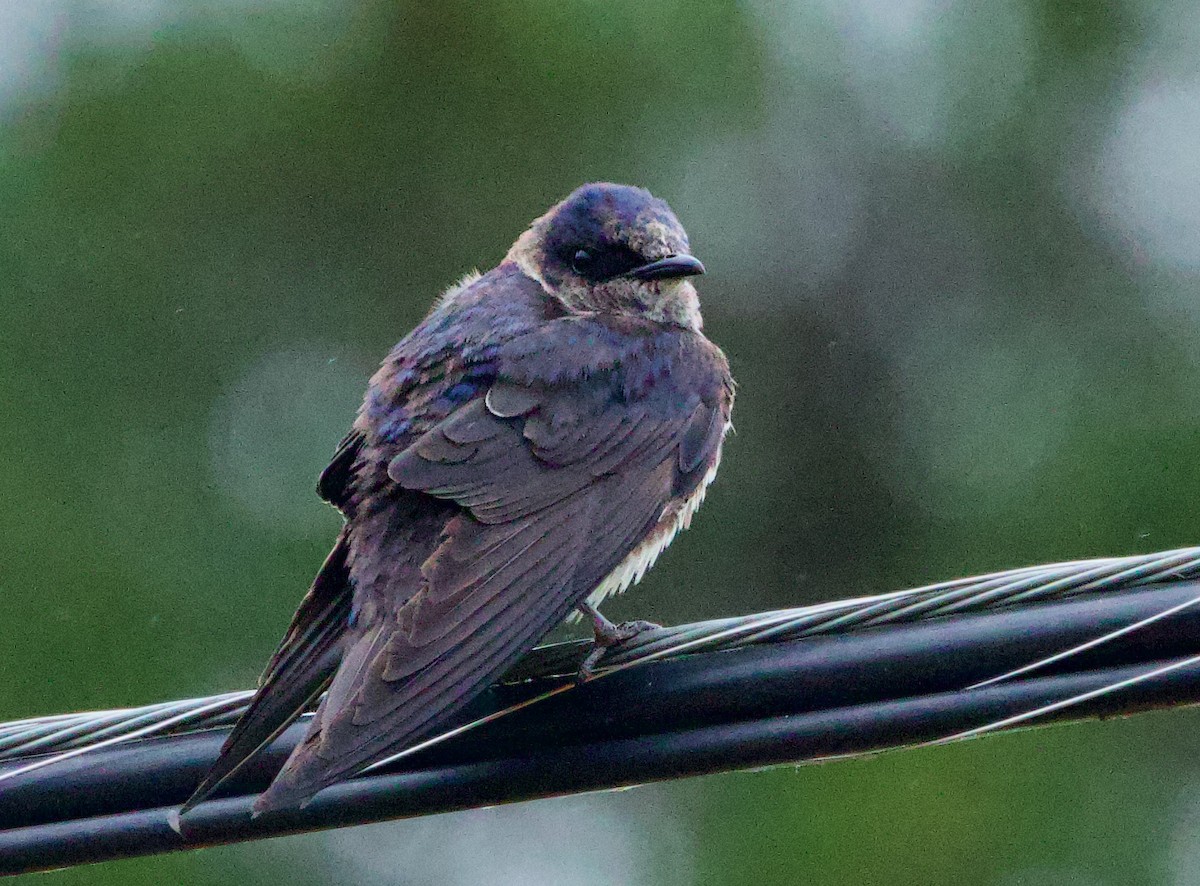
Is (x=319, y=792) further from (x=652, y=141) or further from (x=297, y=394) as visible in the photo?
Result: (x=652, y=141)

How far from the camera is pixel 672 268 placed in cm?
471

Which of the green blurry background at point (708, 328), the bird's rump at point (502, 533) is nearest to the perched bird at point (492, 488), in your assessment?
the bird's rump at point (502, 533)

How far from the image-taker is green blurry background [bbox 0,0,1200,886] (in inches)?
328

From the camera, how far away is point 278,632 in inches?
320

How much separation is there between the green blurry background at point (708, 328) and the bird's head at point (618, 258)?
3.68 metres

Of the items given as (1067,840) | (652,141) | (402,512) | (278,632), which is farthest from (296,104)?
(402,512)

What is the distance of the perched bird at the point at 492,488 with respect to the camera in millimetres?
3260

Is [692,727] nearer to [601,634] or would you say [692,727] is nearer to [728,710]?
[728,710]

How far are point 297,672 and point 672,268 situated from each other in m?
1.70

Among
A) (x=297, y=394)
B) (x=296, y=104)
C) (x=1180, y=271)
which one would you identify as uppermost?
(x=296, y=104)

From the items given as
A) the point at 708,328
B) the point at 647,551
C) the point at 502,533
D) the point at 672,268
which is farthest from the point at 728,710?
the point at 708,328

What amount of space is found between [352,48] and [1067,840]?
6453 mm

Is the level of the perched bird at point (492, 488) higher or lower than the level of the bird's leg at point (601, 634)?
higher

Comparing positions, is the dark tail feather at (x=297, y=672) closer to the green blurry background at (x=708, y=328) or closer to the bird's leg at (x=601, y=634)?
the bird's leg at (x=601, y=634)
